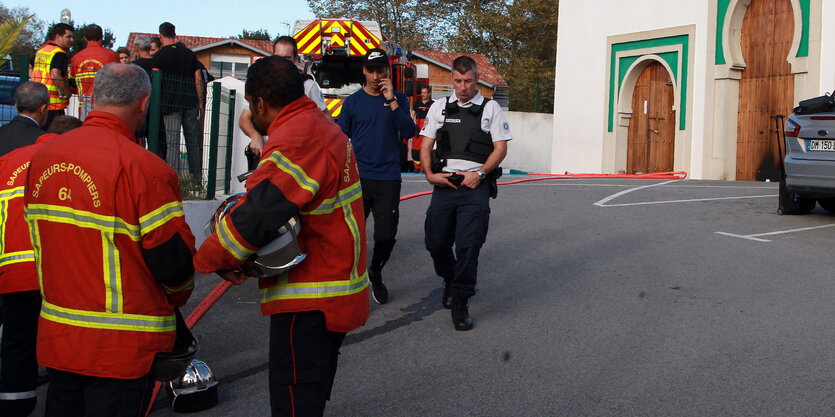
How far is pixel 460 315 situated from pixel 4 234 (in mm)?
3321

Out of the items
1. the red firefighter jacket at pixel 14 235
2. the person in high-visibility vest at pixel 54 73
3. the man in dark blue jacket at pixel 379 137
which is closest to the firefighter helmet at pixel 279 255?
the red firefighter jacket at pixel 14 235

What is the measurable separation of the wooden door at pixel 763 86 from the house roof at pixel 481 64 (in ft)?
91.1

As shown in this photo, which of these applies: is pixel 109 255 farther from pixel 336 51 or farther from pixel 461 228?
pixel 336 51

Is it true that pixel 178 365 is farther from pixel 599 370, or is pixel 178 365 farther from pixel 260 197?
pixel 599 370

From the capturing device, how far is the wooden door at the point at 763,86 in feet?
62.8

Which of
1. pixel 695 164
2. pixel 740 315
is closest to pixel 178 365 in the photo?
pixel 740 315

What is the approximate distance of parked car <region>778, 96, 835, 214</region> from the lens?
10000 millimetres

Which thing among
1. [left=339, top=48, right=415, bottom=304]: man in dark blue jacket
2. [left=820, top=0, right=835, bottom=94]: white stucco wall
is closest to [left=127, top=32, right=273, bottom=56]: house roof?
[left=820, top=0, right=835, bottom=94]: white stucco wall

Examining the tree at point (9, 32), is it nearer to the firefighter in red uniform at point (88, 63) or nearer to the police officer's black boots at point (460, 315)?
the firefighter in red uniform at point (88, 63)

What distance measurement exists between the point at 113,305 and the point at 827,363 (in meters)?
4.46

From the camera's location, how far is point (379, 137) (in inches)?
270

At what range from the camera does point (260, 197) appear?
9.62 ft

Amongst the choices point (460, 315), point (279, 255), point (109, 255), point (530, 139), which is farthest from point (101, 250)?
point (530, 139)

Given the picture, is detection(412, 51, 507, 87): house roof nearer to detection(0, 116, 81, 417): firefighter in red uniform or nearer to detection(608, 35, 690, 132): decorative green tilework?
detection(608, 35, 690, 132): decorative green tilework
